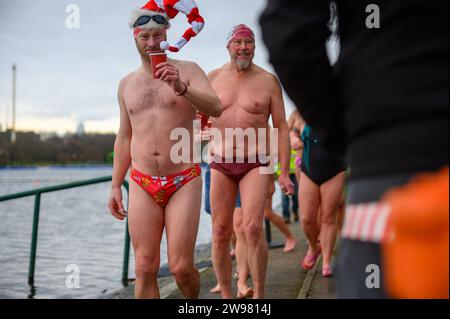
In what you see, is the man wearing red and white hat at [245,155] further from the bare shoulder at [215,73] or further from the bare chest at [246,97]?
the bare shoulder at [215,73]

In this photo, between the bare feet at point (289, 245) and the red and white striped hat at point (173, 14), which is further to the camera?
the bare feet at point (289, 245)

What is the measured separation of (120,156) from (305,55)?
12.0 ft

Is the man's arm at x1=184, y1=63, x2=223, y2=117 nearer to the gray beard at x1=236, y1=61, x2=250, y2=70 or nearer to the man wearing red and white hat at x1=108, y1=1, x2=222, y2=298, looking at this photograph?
the man wearing red and white hat at x1=108, y1=1, x2=222, y2=298

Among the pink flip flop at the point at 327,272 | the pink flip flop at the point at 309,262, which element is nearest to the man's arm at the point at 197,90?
the pink flip flop at the point at 327,272

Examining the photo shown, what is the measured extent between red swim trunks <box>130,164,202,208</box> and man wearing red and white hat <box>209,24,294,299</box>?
46.5 inches

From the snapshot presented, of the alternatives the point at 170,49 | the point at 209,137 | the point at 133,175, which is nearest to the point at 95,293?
the point at 209,137

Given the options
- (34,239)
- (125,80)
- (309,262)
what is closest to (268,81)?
(125,80)

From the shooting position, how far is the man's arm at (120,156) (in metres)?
5.01

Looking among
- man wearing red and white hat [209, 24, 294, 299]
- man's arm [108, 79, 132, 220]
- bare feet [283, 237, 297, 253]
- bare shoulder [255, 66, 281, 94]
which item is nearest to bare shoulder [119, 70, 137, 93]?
man's arm [108, 79, 132, 220]

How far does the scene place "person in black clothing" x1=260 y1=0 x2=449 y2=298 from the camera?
4.45 feet

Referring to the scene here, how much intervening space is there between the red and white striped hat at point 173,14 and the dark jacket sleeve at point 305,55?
3055 millimetres

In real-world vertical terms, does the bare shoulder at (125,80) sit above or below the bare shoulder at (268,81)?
below

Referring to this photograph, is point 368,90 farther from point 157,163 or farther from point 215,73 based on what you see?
point 215,73

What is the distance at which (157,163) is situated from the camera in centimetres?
485
